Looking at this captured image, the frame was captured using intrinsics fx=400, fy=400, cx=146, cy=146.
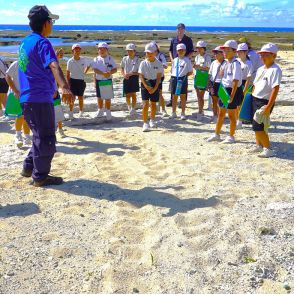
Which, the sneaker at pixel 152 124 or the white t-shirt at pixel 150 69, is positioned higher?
the white t-shirt at pixel 150 69

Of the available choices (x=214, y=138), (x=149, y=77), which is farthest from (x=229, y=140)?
(x=149, y=77)

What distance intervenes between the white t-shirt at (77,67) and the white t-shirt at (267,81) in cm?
433

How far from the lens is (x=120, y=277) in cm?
318

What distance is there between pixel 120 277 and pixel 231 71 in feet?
15.5

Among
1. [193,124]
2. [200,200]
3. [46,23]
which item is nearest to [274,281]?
[200,200]

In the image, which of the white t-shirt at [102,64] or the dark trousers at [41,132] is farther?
the white t-shirt at [102,64]

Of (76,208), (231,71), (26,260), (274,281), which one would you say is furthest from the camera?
(231,71)

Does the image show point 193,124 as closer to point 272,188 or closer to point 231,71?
point 231,71

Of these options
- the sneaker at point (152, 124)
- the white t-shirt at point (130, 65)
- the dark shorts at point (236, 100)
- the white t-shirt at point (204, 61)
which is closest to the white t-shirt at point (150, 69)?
the sneaker at point (152, 124)

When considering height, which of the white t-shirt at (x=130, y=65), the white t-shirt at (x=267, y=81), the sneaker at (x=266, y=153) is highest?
the white t-shirt at (x=267, y=81)

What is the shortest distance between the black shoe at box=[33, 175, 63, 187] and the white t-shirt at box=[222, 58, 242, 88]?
3452 millimetres

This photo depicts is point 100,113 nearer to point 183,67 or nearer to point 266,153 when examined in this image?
point 183,67

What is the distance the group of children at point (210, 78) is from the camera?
6.12 m

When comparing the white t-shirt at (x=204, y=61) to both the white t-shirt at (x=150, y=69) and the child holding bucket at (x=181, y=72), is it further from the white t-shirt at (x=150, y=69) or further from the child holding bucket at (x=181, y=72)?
the white t-shirt at (x=150, y=69)
